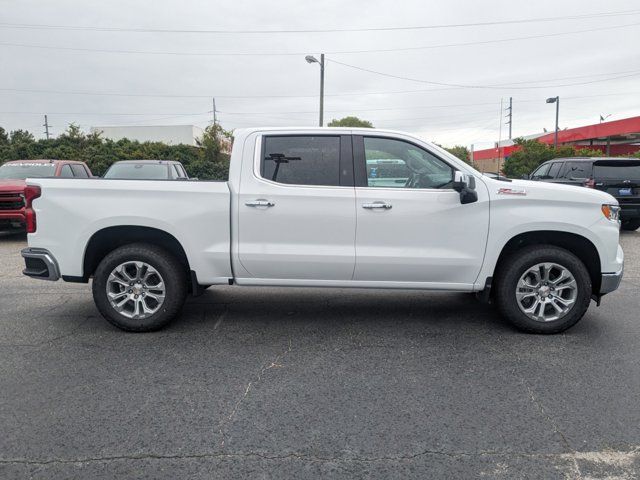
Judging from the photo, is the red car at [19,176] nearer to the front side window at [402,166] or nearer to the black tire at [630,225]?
the front side window at [402,166]

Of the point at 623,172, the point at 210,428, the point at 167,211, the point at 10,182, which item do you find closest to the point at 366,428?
the point at 210,428

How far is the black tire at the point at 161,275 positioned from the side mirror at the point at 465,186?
108 inches

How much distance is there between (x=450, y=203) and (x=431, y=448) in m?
2.46

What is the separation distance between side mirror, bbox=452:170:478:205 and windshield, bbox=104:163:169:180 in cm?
934

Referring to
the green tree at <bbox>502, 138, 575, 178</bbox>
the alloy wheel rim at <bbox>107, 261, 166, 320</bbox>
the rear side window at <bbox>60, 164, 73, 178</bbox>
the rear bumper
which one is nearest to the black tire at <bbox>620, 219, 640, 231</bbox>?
the alloy wheel rim at <bbox>107, 261, 166, 320</bbox>

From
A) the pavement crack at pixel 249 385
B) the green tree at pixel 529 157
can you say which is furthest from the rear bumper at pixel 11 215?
the green tree at pixel 529 157

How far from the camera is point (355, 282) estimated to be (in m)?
4.94

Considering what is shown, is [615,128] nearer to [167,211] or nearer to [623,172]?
[623,172]

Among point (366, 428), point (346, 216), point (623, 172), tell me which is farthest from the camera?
point (623, 172)

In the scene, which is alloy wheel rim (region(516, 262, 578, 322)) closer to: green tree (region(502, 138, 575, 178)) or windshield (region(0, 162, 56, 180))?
windshield (region(0, 162, 56, 180))

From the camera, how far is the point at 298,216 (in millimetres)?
4809

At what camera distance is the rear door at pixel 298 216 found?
481 centimetres

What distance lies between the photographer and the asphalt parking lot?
287cm

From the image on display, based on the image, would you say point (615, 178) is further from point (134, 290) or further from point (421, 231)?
point (134, 290)
